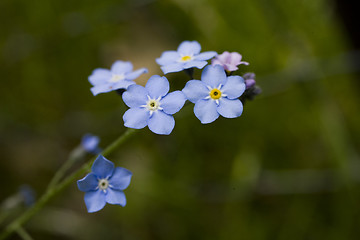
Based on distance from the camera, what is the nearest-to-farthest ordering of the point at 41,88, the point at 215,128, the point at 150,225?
the point at 150,225 < the point at 215,128 < the point at 41,88

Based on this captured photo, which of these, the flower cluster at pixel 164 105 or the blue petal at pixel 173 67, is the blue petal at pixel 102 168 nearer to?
the flower cluster at pixel 164 105

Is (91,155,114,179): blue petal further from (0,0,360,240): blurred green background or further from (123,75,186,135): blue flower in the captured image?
(0,0,360,240): blurred green background

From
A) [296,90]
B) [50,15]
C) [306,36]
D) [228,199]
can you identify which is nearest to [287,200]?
[228,199]

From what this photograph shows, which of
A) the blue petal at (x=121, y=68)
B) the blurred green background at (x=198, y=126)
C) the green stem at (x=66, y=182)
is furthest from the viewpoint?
the blurred green background at (x=198, y=126)

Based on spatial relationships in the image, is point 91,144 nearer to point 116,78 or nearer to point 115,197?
point 116,78

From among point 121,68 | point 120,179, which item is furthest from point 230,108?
point 121,68

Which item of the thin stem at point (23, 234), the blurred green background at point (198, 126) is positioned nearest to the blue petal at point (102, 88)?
the thin stem at point (23, 234)

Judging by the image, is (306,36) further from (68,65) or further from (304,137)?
(68,65)

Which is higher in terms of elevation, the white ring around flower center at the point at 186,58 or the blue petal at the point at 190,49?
the blue petal at the point at 190,49

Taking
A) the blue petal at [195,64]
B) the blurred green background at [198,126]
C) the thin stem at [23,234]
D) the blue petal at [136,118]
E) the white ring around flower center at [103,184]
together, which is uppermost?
the blurred green background at [198,126]
